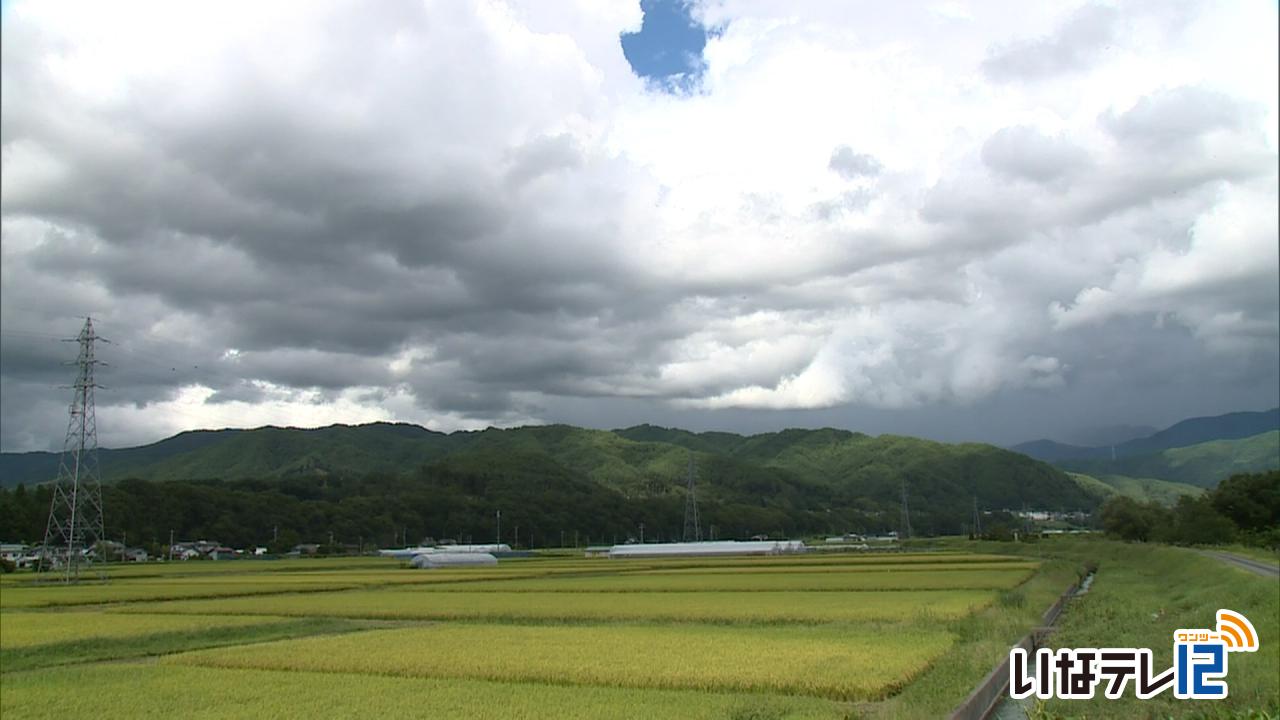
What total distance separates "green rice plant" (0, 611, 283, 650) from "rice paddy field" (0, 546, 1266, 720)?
4.5 inches

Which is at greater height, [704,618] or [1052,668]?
[1052,668]

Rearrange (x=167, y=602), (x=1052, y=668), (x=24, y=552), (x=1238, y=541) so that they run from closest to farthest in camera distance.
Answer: (x=1052, y=668)
(x=167, y=602)
(x=1238, y=541)
(x=24, y=552)

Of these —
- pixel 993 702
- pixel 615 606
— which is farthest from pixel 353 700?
pixel 615 606

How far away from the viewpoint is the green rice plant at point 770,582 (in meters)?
45.6

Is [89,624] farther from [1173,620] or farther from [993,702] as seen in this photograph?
[1173,620]

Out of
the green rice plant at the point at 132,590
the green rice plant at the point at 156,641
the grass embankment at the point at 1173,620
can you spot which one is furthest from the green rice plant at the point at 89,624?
the grass embankment at the point at 1173,620

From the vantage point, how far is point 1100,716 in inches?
546

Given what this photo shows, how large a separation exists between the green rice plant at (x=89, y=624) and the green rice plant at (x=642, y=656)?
6.17m

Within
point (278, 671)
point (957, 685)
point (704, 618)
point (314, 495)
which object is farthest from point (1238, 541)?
point (314, 495)

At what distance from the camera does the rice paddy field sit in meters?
16.7

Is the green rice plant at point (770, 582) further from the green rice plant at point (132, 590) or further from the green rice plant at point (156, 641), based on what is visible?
the green rice plant at point (156, 641)

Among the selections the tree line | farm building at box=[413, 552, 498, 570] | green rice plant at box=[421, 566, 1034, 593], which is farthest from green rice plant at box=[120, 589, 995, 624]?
the tree line

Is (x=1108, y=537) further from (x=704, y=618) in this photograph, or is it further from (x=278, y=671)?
(x=278, y=671)

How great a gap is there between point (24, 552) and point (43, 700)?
102 m
